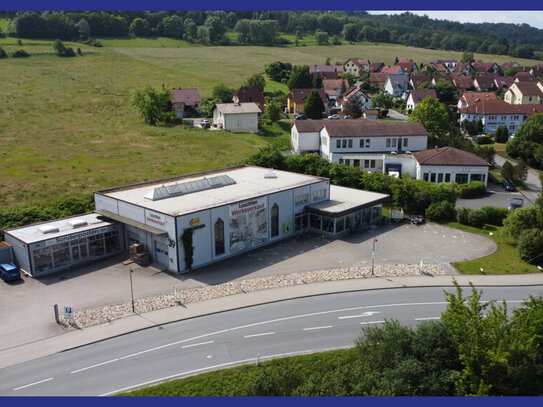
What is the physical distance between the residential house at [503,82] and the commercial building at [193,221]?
9698cm

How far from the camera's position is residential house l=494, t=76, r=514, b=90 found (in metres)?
124

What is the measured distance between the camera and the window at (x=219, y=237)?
35.1 meters

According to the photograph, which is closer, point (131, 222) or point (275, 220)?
point (131, 222)

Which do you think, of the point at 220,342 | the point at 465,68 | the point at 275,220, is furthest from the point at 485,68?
the point at 220,342

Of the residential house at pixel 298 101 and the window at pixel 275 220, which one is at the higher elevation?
the residential house at pixel 298 101

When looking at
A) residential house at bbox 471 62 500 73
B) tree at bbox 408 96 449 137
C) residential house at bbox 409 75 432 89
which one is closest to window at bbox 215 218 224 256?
tree at bbox 408 96 449 137

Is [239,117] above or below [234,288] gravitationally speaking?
above

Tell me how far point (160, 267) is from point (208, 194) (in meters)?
7.56

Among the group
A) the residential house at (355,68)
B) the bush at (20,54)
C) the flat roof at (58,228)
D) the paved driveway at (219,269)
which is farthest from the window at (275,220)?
the residential house at (355,68)

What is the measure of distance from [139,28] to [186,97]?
7339 centimetres

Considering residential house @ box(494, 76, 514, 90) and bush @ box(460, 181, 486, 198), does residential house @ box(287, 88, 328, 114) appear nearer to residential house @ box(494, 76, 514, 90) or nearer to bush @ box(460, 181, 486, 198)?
bush @ box(460, 181, 486, 198)

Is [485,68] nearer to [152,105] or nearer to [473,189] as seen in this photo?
[152,105]

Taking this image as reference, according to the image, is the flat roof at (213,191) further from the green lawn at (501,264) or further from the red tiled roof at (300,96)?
the red tiled roof at (300,96)

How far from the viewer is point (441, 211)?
43812mm
